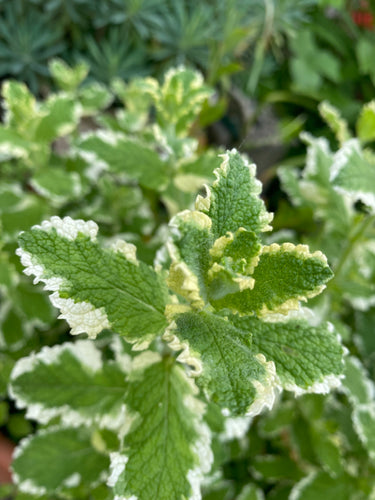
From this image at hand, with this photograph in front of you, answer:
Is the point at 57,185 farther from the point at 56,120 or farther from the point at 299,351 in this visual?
the point at 299,351

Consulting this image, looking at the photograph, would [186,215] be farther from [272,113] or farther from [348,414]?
[272,113]

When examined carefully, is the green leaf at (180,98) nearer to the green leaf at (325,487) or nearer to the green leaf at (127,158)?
the green leaf at (127,158)

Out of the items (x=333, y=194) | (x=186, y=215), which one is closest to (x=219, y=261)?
(x=186, y=215)

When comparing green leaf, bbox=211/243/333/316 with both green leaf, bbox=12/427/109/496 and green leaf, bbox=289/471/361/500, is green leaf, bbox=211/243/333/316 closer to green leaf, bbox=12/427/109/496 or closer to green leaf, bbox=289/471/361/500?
green leaf, bbox=12/427/109/496

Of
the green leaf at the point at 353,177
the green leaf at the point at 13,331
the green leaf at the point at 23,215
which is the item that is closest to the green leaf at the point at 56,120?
the green leaf at the point at 23,215

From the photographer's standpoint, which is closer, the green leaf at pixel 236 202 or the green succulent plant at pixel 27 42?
the green leaf at pixel 236 202

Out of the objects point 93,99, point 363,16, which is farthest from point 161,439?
point 363,16
